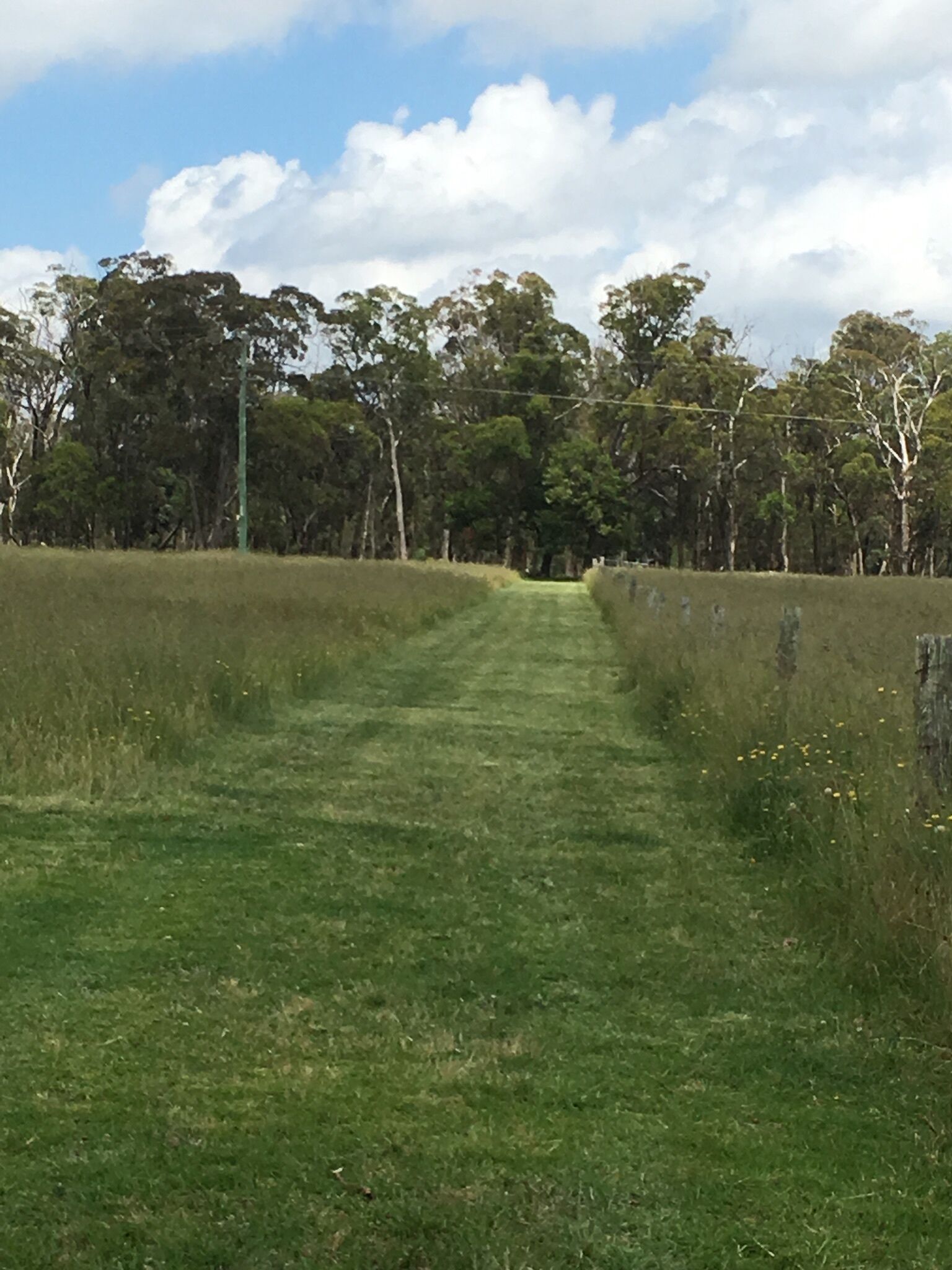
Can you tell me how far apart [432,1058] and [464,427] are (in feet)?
222

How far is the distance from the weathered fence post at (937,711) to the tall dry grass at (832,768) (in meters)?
0.09

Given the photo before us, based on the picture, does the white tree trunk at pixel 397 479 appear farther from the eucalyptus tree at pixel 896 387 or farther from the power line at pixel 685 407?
the eucalyptus tree at pixel 896 387

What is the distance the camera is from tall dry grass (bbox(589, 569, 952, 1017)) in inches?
198

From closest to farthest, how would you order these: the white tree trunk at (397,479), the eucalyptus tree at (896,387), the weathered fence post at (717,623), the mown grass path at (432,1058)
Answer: the mown grass path at (432,1058) < the weathered fence post at (717,623) < the eucalyptus tree at (896,387) < the white tree trunk at (397,479)

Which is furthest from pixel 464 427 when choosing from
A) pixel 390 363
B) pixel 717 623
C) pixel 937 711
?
pixel 937 711

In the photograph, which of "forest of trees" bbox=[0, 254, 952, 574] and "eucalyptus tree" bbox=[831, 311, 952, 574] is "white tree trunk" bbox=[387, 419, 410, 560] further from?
"eucalyptus tree" bbox=[831, 311, 952, 574]

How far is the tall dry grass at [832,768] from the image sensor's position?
5023 millimetres

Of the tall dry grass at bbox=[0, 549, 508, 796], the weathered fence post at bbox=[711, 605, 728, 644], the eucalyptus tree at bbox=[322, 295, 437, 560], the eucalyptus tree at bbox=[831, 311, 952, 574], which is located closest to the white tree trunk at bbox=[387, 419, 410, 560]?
the eucalyptus tree at bbox=[322, 295, 437, 560]

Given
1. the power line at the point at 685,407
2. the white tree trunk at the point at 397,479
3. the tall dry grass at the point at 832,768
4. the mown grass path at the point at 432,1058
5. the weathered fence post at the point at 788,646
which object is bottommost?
the mown grass path at the point at 432,1058

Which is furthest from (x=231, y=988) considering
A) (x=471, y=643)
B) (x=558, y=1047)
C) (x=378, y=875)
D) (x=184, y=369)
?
(x=184, y=369)

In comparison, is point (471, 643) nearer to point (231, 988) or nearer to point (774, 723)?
point (774, 723)

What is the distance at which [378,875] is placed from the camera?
20.9 feet

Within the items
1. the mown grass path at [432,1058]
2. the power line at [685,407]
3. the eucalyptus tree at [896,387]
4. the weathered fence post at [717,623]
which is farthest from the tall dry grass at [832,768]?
the power line at [685,407]

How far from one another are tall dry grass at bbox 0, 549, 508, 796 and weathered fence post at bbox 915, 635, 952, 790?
4.71 m
